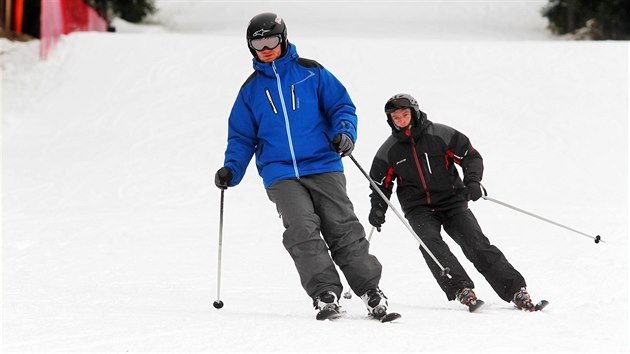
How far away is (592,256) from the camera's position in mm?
7434

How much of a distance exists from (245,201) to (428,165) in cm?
586

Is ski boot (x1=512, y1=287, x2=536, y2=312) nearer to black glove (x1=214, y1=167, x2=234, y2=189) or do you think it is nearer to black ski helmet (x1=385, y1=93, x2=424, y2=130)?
black ski helmet (x1=385, y1=93, x2=424, y2=130)

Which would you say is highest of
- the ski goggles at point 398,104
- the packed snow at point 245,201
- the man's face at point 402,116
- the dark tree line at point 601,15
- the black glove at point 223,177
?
the dark tree line at point 601,15

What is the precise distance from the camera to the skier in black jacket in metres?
5.31

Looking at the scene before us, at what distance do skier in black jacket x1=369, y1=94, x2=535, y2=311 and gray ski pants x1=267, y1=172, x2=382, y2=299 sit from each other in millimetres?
749

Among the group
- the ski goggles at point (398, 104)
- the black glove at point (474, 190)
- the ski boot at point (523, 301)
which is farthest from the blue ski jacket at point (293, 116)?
the ski boot at point (523, 301)

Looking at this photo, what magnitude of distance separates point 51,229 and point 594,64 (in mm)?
11449

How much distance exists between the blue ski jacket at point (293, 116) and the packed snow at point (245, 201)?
793 millimetres

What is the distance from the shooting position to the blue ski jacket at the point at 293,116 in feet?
15.3

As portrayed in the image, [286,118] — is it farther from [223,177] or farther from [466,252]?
[466,252]

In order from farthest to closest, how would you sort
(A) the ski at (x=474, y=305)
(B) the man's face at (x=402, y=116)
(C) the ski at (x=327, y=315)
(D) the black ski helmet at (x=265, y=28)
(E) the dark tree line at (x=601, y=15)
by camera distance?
(E) the dark tree line at (x=601, y=15)
(B) the man's face at (x=402, y=116)
(A) the ski at (x=474, y=305)
(D) the black ski helmet at (x=265, y=28)
(C) the ski at (x=327, y=315)

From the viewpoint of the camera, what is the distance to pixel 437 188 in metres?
5.46

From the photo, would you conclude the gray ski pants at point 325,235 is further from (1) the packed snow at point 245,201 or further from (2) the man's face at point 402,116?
(2) the man's face at point 402,116

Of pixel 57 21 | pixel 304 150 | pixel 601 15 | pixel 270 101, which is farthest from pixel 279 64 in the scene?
pixel 601 15
